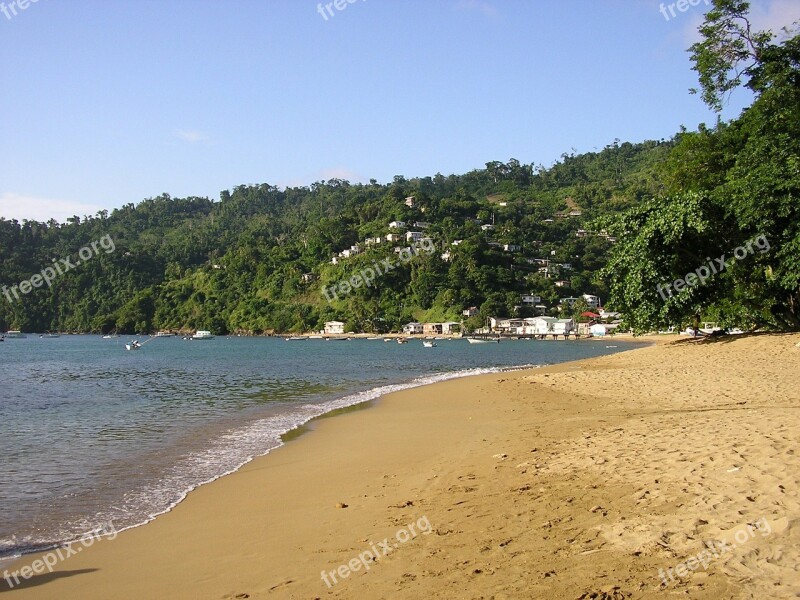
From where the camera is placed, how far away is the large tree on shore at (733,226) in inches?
1035

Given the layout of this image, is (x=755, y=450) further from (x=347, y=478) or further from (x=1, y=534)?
(x=1, y=534)

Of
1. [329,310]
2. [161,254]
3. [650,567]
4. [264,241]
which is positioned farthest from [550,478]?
[161,254]

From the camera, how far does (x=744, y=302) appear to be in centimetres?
2848

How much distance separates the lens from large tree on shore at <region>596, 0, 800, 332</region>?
2630 centimetres

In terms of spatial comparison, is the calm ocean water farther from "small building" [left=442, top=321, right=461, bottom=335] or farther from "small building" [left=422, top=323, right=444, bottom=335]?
"small building" [left=422, top=323, right=444, bottom=335]

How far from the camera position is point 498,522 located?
6957 millimetres

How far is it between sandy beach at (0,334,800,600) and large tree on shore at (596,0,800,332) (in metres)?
15.7

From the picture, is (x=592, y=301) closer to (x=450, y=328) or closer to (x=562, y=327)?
(x=562, y=327)

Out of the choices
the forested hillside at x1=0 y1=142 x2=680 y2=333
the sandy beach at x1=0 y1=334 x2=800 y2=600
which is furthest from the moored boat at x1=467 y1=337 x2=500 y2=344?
the sandy beach at x1=0 y1=334 x2=800 y2=600

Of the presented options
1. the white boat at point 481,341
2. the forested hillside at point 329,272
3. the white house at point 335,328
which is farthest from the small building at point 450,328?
the white house at point 335,328

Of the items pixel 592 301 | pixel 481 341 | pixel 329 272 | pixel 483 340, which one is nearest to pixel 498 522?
pixel 481 341

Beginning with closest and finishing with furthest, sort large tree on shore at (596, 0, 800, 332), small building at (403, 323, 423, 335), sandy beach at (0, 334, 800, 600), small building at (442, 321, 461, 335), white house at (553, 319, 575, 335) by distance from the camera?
sandy beach at (0, 334, 800, 600)
large tree on shore at (596, 0, 800, 332)
white house at (553, 319, 575, 335)
small building at (442, 321, 461, 335)
small building at (403, 323, 423, 335)

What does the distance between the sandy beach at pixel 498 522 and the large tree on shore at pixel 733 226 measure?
617 inches

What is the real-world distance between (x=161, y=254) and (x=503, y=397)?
18715cm
